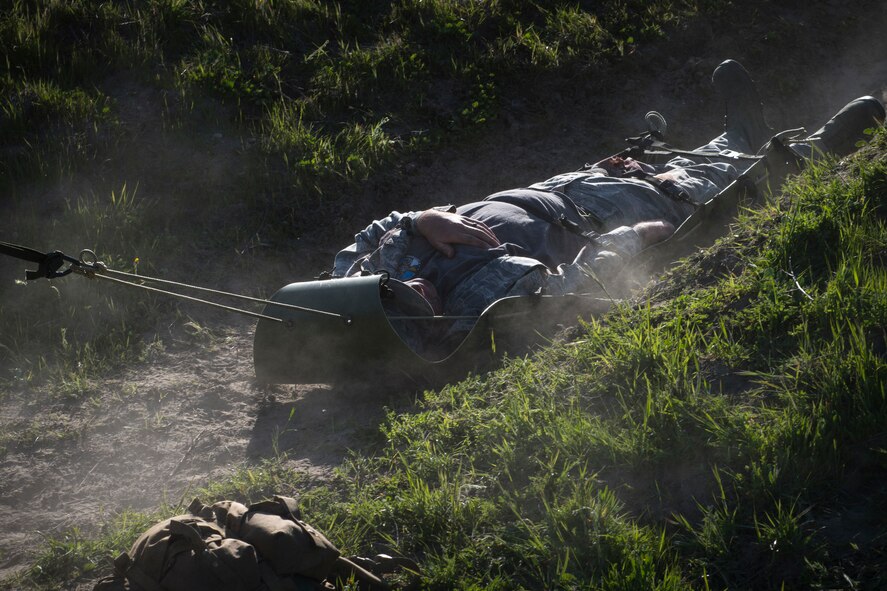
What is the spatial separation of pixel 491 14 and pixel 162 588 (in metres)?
6.65

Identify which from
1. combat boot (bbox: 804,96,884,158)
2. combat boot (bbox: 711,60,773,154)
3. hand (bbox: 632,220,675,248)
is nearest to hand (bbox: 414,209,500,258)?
hand (bbox: 632,220,675,248)

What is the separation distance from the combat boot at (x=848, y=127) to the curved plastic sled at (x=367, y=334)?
262 cm

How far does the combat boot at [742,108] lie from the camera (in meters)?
6.52

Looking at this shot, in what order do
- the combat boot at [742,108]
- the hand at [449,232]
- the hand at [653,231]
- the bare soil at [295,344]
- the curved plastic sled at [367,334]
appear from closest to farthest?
1. the bare soil at [295,344]
2. the curved plastic sled at [367,334]
3. the hand at [449,232]
4. the hand at [653,231]
5. the combat boot at [742,108]

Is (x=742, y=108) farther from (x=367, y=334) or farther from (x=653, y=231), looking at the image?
(x=367, y=334)

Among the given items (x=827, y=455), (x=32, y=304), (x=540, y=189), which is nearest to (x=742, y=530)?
(x=827, y=455)

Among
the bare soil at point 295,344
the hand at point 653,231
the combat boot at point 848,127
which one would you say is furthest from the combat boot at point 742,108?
the hand at point 653,231

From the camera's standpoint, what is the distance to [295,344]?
13.9 feet

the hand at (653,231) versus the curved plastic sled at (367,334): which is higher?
the hand at (653,231)

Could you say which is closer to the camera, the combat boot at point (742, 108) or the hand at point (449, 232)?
the hand at point (449, 232)

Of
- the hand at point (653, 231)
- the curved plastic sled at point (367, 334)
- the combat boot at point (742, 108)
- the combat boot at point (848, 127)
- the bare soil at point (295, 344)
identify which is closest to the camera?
the bare soil at point (295, 344)

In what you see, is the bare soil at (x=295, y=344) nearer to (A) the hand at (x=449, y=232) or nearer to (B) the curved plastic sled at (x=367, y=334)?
(B) the curved plastic sled at (x=367, y=334)

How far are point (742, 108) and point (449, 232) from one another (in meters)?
3.20

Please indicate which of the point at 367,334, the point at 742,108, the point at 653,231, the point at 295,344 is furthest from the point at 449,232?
the point at 742,108
